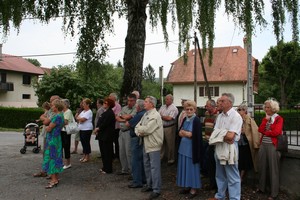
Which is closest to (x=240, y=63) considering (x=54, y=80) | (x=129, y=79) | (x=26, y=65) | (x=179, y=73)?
(x=179, y=73)

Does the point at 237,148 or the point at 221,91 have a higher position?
the point at 221,91

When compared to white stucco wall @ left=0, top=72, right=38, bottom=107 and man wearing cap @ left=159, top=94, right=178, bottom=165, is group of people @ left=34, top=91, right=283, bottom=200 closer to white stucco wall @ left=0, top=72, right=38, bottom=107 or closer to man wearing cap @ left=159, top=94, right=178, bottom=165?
man wearing cap @ left=159, top=94, right=178, bottom=165

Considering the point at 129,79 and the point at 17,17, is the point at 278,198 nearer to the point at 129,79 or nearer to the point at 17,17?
the point at 129,79

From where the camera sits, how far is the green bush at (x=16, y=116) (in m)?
26.8

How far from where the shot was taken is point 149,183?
261 inches

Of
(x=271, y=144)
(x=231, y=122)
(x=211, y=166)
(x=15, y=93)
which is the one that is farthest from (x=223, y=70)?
(x=231, y=122)

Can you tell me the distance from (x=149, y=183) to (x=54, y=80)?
84.0ft

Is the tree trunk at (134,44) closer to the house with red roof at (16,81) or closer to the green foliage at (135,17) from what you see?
the green foliage at (135,17)

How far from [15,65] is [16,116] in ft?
65.2

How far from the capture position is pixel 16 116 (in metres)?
27.0

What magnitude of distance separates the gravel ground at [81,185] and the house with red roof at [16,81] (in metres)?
36.3

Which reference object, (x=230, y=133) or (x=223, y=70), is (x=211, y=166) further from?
(x=223, y=70)

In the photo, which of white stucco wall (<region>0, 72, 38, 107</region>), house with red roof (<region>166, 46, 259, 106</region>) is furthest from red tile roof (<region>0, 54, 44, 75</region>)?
house with red roof (<region>166, 46, 259, 106</region>)

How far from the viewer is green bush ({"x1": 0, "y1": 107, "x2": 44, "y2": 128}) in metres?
26.8
